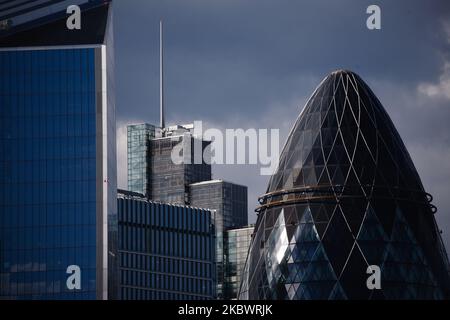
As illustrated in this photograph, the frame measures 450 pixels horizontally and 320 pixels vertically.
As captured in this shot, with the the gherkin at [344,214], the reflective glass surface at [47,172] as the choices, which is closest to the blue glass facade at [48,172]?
the reflective glass surface at [47,172]

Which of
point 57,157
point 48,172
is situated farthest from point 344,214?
point 48,172

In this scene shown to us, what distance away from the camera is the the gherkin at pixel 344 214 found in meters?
129

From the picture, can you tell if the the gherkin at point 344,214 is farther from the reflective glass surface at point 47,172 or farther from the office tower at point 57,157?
the reflective glass surface at point 47,172

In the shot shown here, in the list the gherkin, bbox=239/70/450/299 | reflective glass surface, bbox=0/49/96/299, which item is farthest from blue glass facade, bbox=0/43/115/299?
the gherkin, bbox=239/70/450/299

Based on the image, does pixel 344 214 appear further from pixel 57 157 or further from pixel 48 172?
pixel 48 172

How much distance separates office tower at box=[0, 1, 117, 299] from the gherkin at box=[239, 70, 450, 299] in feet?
64.4

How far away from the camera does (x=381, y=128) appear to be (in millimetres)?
135000

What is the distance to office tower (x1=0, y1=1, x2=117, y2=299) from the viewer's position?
14425cm

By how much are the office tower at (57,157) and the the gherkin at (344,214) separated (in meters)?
19.6

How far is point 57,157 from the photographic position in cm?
14662

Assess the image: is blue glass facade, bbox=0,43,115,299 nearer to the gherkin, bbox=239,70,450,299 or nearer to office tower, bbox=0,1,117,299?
office tower, bbox=0,1,117,299

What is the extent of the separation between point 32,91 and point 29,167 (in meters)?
8.65
